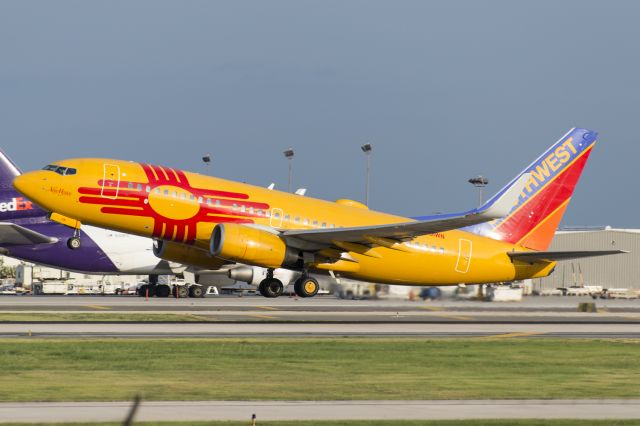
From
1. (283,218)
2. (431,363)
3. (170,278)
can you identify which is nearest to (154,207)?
(283,218)

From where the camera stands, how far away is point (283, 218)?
2066 inches

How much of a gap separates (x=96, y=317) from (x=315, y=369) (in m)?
25.5

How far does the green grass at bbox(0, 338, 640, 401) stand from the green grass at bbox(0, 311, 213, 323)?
13065mm

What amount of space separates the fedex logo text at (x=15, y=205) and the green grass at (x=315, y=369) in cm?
5279

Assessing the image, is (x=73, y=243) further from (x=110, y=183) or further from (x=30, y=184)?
(x=110, y=183)

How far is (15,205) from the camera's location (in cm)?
8938

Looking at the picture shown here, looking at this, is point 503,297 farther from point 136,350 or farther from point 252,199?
point 136,350

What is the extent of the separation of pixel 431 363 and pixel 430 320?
2267cm

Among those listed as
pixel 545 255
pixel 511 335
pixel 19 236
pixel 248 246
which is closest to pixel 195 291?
pixel 19 236

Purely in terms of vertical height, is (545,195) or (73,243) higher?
(545,195)

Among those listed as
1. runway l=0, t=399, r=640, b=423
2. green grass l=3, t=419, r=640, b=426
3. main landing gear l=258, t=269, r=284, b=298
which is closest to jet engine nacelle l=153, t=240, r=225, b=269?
main landing gear l=258, t=269, r=284, b=298

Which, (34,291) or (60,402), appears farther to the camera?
(34,291)

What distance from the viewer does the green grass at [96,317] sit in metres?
51.5

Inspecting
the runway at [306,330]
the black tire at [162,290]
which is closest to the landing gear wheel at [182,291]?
the black tire at [162,290]
